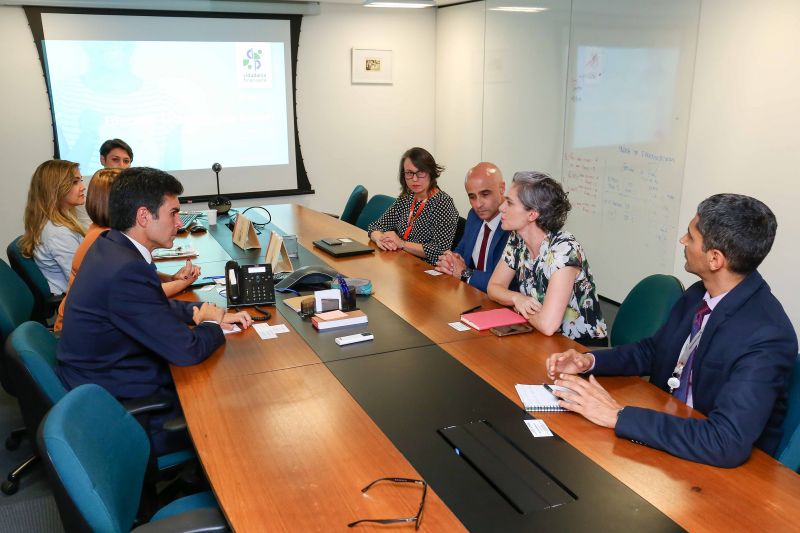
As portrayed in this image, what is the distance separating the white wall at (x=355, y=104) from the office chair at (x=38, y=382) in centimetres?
479

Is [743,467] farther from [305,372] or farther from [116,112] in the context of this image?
[116,112]

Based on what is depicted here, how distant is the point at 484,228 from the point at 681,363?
1.71 metres

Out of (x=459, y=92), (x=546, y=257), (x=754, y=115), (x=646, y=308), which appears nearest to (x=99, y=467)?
(x=546, y=257)

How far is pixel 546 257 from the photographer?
2553mm

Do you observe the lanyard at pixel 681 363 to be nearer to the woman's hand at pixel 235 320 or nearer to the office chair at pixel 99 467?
the office chair at pixel 99 467

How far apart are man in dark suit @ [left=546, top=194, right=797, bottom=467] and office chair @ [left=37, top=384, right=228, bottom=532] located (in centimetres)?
112

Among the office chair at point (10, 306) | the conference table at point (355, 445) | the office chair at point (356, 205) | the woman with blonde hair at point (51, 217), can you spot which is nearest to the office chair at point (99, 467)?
the conference table at point (355, 445)

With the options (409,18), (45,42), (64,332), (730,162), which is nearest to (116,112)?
(45,42)

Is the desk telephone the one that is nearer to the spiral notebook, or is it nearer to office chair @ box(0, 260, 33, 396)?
office chair @ box(0, 260, 33, 396)

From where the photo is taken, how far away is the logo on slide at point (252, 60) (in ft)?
22.0

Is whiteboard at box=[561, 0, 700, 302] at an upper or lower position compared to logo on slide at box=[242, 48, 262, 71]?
lower

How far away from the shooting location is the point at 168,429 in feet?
6.41

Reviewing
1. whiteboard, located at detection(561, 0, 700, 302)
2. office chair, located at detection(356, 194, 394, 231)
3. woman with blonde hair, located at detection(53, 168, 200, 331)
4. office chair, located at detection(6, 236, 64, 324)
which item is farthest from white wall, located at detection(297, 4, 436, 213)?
woman with blonde hair, located at detection(53, 168, 200, 331)

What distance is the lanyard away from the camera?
192 cm
